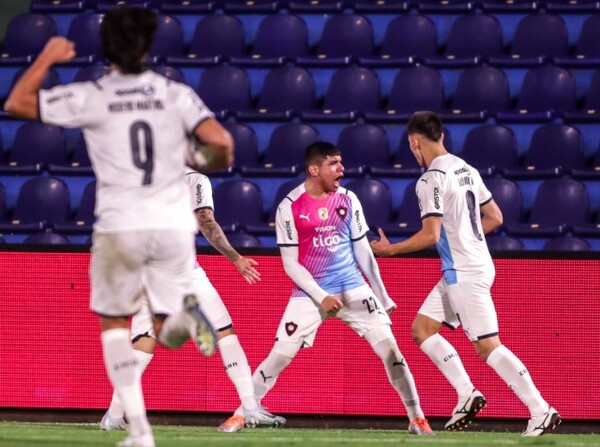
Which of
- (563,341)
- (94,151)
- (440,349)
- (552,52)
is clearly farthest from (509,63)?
(94,151)

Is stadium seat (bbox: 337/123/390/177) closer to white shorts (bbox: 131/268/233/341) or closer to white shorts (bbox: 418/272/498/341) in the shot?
white shorts (bbox: 131/268/233/341)

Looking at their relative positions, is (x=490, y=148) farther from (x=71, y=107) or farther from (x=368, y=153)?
(x=71, y=107)

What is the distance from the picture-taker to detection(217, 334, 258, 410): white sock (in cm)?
922

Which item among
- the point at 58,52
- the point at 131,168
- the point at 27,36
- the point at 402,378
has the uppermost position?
the point at 27,36

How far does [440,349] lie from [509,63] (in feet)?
16.1

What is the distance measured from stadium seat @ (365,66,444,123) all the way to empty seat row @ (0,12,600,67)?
0.30 meters

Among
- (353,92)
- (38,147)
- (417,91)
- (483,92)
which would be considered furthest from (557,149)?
(38,147)

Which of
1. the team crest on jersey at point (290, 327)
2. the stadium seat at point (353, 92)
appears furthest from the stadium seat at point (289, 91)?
the team crest on jersey at point (290, 327)

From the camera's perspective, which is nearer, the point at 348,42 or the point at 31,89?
the point at 31,89

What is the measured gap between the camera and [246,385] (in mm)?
9227

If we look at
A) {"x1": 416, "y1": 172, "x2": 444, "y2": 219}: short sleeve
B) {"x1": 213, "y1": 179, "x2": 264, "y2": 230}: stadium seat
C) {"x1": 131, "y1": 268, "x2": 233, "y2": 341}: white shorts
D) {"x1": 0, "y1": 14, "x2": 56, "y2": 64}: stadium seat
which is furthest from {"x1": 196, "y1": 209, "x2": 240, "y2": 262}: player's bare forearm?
{"x1": 0, "y1": 14, "x2": 56, "y2": 64}: stadium seat

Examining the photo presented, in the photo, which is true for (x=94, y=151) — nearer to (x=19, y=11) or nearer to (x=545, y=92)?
(x=545, y=92)

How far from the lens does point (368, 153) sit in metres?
12.6

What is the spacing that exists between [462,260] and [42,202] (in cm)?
494
